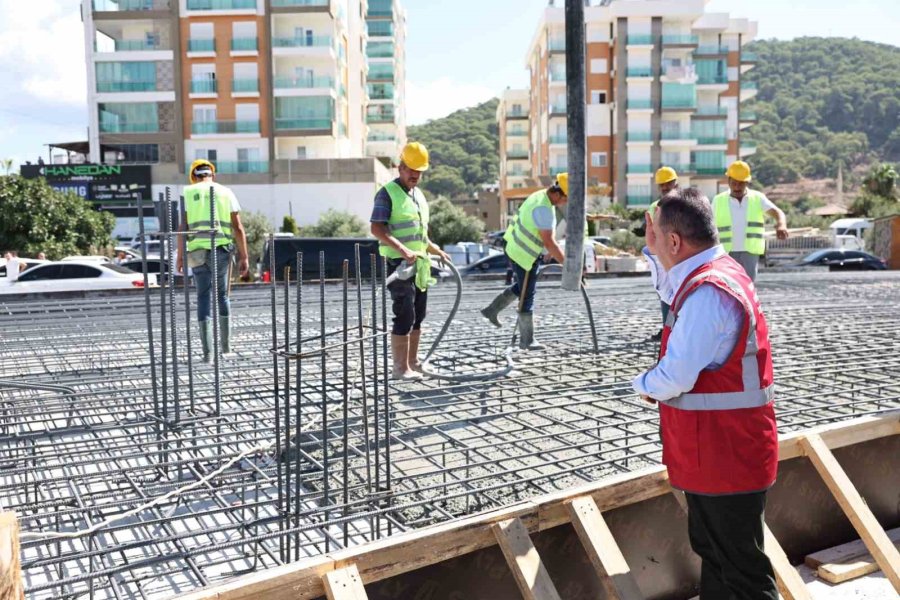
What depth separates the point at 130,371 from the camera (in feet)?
19.2

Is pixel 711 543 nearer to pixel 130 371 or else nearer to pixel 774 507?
pixel 774 507

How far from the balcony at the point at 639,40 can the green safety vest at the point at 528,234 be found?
5016 centimetres

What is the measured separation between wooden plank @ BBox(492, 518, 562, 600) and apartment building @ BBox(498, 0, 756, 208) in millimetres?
49608

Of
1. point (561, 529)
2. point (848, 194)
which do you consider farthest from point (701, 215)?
point (848, 194)

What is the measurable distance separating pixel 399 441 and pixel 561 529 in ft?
3.17

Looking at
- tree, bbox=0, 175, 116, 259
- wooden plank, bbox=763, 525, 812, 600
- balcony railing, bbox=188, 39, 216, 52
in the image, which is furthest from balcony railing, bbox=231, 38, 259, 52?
wooden plank, bbox=763, 525, 812, 600

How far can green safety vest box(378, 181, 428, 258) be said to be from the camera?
5.12 m

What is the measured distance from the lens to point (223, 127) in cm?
4116

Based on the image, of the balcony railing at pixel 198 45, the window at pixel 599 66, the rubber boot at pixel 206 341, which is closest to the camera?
the rubber boot at pixel 206 341

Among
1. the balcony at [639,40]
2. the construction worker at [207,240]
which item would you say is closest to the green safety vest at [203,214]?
the construction worker at [207,240]

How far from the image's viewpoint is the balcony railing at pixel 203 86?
41.0m

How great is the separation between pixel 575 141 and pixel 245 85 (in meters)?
38.8

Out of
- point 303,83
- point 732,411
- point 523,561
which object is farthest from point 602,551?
point 303,83

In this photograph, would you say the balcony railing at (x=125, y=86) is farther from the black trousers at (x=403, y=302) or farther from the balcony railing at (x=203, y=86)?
the black trousers at (x=403, y=302)
